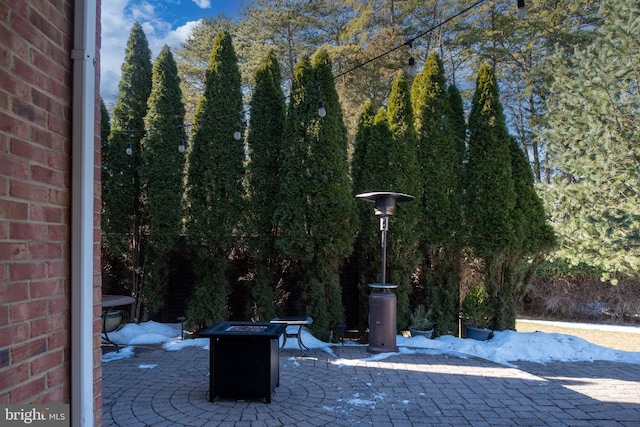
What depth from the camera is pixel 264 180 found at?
256 inches

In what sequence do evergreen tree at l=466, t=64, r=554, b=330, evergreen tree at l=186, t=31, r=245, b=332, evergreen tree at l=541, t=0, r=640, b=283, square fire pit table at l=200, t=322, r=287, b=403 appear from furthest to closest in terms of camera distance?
evergreen tree at l=541, t=0, r=640, b=283, evergreen tree at l=466, t=64, r=554, b=330, evergreen tree at l=186, t=31, r=245, b=332, square fire pit table at l=200, t=322, r=287, b=403

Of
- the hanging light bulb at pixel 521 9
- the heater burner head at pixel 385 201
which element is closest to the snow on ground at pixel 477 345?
the heater burner head at pixel 385 201

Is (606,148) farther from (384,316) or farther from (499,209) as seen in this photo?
(384,316)

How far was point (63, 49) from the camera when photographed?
1.36 metres

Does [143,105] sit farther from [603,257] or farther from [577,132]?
[603,257]

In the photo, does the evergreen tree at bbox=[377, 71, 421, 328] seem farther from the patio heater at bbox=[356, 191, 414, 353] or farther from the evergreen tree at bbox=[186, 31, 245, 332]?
the evergreen tree at bbox=[186, 31, 245, 332]

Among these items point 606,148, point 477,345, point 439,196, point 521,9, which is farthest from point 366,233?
point 606,148

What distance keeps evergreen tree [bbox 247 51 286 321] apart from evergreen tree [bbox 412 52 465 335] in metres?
2.44

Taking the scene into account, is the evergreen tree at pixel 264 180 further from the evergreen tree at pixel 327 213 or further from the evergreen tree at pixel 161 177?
the evergreen tree at pixel 161 177

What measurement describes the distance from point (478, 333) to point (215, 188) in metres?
4.73

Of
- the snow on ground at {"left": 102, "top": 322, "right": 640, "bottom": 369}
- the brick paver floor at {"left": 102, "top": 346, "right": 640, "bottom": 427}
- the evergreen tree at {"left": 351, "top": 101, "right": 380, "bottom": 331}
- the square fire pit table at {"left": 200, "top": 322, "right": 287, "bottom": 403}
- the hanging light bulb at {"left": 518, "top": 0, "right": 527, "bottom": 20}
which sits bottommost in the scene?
the snow on ground at {"left": 102, "top": 322, "right": 640, "bottom": 369}

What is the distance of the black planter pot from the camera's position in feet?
20.8

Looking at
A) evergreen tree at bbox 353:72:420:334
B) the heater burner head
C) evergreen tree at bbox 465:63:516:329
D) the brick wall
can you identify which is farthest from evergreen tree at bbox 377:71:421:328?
the brick wall

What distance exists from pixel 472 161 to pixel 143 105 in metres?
5.72
